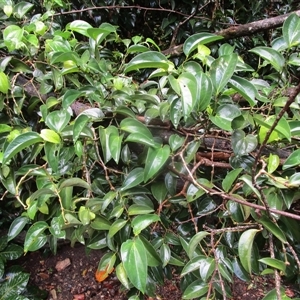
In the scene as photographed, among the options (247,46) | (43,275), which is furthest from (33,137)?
(247,46)

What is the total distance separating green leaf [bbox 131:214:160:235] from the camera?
24.3 inches

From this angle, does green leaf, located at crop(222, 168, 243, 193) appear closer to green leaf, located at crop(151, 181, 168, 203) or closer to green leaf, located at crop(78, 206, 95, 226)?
green leaf, located at crop(151, 181, 168, 203)

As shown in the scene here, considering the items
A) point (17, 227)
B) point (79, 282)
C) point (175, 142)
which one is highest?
point (175, 142)

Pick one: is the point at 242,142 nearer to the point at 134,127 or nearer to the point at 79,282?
the point at 134,127

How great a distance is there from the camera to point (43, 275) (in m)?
1.62

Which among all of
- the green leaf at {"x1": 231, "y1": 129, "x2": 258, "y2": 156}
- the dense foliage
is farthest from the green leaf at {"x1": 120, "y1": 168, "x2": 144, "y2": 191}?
the green leaf at {"x1": 231, "y1": 129, "x2": 258, "y2": 156}

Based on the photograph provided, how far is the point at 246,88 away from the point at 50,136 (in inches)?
16.0

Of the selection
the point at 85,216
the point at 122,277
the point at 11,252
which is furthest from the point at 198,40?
the point at 11,252

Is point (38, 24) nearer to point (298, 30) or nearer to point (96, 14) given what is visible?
point (298, 30)

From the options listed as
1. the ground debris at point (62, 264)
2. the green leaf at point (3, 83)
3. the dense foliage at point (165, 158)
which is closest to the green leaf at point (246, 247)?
the dense foliage at point (165, 158)

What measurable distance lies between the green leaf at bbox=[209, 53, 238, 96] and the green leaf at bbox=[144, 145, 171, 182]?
0.15m

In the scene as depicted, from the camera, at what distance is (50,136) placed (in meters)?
0.66

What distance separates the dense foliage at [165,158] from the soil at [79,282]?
0.73 metres

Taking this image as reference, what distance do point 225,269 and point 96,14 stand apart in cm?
147
